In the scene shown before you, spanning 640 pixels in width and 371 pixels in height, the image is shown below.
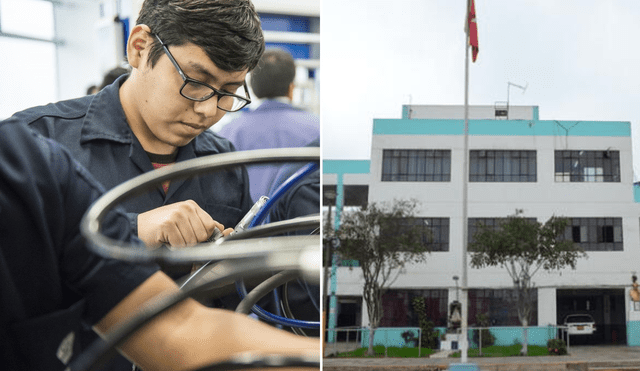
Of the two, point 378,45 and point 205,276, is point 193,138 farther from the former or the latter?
point 378,45

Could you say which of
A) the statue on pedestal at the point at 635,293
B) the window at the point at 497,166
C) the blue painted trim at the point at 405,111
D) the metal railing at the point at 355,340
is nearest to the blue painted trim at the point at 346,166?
the blue painted trim at the point at 405,111

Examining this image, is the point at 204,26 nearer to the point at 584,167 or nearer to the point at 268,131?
the point at 268,131

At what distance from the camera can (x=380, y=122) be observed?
1634 mm

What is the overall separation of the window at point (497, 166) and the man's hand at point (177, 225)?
85 cm

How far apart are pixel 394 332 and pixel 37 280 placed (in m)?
1.02

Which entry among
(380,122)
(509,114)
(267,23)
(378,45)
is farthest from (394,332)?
(267,23)

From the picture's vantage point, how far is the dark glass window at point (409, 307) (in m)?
1.63

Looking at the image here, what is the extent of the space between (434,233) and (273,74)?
0.72m

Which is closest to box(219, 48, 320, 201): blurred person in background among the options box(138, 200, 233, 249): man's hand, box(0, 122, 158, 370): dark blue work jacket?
box(138, 200, 233, 249): man's hand

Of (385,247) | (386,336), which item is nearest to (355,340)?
(386,336)

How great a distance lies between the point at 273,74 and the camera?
1.13 metres

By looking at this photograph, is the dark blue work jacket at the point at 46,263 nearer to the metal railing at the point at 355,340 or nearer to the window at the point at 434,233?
the metal railing at the point at 355,340

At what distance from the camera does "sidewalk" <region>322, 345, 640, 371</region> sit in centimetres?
163

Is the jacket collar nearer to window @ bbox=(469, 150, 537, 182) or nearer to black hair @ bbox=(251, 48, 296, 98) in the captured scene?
black hair @ bbox=(251, 48, 296, 98)
